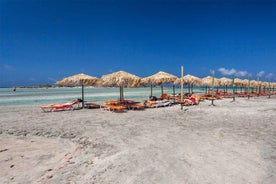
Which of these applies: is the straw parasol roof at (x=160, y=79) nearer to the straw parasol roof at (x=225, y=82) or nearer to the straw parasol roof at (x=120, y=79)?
the straw parasol roof at (x=120, y=79)

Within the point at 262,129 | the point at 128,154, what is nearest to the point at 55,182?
the point at 128,154

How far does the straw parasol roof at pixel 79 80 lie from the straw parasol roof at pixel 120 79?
90cm

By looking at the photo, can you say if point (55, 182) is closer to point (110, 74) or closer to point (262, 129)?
point (262, 129)

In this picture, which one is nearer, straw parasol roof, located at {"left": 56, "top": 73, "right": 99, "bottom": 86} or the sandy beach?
the sandy beach

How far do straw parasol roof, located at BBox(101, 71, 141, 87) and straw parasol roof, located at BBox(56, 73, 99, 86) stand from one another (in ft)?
2.95

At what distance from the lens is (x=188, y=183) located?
9.14 feet

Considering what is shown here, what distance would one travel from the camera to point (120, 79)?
36.8 ft

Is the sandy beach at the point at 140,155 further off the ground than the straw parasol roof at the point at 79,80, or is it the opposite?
the straw parasol roof at the point at 79,80

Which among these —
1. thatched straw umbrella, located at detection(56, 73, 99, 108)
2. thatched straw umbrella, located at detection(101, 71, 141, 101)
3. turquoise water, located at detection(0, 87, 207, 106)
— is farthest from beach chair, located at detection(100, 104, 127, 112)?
turquoise water, located at detection(0, 87, 207, 106)

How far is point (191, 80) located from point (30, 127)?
14.2 metres

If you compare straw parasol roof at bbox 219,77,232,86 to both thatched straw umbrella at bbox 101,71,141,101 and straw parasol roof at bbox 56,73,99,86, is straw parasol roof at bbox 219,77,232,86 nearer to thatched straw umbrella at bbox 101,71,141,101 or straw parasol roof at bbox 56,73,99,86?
thatched straw umbrella at bbox 101,71,141,101

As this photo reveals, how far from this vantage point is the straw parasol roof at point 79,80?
12.1m

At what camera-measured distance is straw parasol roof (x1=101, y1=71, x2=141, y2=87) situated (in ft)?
37.0

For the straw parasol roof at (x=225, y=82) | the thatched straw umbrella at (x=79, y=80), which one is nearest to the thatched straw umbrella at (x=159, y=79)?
the thatched straw umbrella at (x=79, y=80)
